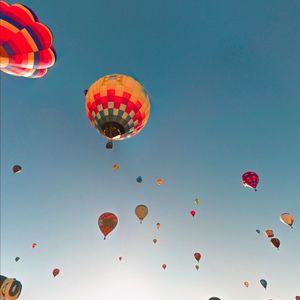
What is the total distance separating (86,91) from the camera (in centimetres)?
1255

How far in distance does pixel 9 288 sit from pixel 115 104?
974 cm

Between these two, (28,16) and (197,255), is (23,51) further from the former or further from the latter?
(197,255)

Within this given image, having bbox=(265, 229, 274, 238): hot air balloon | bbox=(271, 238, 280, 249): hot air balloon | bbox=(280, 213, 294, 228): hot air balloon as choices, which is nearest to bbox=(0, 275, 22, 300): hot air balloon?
bbox=(271, 238, 280, 249): hot air balloon

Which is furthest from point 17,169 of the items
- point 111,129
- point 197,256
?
point 197,256

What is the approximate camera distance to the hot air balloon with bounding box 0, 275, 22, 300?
1225 cm

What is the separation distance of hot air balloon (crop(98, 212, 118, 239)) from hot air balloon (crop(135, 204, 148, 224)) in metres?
1.96

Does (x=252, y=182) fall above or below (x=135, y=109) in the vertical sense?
above

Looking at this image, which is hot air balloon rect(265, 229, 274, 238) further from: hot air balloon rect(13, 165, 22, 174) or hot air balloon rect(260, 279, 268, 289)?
hot air balloon rect(13, 165, 22, 174)

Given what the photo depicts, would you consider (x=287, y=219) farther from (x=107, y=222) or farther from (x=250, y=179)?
(x=107, y=222)

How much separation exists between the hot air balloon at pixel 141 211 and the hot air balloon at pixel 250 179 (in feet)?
22.1

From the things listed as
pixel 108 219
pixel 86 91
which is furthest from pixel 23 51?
pixel 108 219

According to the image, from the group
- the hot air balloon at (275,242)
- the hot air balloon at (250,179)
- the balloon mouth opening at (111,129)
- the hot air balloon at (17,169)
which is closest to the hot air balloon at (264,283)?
the hot air balloon at (275,242)

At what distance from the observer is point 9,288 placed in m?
12.4

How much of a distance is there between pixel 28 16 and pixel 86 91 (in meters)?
3.79
